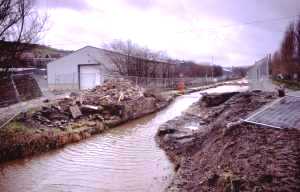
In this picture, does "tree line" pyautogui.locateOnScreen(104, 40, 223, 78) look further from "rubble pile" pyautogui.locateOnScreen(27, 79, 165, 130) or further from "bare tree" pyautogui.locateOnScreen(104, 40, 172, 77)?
"rubble pile" pyautogui.locateOnScreen(27, 79, 165, 130)

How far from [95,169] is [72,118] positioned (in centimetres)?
899

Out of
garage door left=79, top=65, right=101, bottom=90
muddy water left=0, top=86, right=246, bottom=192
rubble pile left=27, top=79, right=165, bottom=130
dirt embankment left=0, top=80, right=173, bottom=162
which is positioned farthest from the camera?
garage door left=79, top=65, right=101, bottom=90

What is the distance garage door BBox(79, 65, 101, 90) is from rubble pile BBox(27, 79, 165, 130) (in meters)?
13.3

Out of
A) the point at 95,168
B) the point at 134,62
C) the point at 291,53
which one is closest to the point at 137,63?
the point at 134,62

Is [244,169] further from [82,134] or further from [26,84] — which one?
[26,84]

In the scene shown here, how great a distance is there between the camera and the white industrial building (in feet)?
157

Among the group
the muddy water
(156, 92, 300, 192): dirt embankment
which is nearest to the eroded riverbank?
the muddy water

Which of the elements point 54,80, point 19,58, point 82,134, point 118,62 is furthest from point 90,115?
point 54,80

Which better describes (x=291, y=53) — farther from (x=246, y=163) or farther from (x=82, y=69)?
(x=246, y=163)

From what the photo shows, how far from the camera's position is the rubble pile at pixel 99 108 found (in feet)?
69.7

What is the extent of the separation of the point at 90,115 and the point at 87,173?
36.3ft

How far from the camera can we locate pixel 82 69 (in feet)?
164

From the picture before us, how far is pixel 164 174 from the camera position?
12875 millimetres

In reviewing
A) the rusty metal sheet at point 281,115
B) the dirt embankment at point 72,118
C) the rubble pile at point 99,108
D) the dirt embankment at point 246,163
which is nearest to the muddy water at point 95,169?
the dirt embankment at point 72,118
